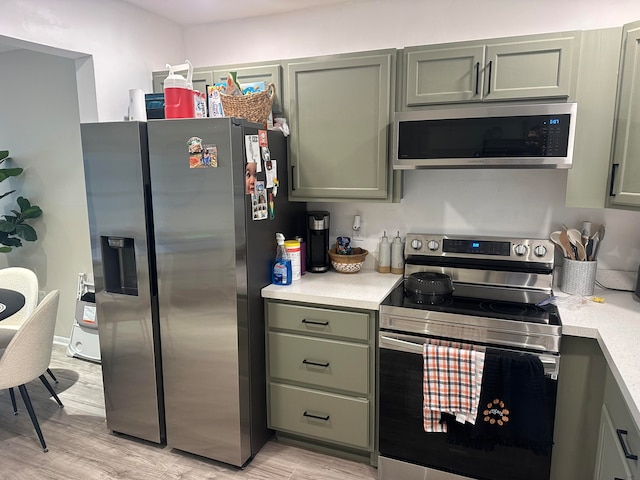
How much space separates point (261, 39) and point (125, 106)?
92cm

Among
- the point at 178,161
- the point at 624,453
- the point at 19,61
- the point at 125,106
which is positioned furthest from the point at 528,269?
the point at 19,61

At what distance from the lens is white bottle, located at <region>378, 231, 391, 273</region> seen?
2627 mm

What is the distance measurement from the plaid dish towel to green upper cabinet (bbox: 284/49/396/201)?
0.88m

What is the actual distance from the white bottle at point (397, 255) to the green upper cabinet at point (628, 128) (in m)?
→ 1.07

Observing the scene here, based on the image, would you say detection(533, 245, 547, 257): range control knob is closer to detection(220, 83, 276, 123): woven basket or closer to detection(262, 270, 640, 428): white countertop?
detection(262, 270, 640, 428): white countertop

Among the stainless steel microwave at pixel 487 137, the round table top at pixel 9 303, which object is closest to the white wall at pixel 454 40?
the stainless steel microwave at pixel 487 137

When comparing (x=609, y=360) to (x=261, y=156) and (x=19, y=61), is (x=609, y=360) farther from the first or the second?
(x=19, y=61)

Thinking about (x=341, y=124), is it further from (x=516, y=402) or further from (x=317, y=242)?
(x=516, y=402)

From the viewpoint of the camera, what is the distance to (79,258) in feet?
12.0

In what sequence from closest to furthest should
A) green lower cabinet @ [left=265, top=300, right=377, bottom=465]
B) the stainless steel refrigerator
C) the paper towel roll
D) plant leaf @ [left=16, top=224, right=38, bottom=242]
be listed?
the stainless steel refrigerator < green lower cabinet @ [left=265, top=300, right=377, bottom=465] < the paper towel roll < plant leaf @ [left=16, top=224, right=38, bottom=242]

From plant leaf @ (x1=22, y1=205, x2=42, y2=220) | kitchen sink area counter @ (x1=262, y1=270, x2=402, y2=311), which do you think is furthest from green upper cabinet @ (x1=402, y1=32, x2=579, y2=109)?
plant leaf @ (x1=22, y1=205, x2=42, y2=220)

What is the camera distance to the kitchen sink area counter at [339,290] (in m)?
2.14

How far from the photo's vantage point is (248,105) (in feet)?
7.43

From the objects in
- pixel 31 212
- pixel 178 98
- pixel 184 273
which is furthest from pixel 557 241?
pixel 31 212
